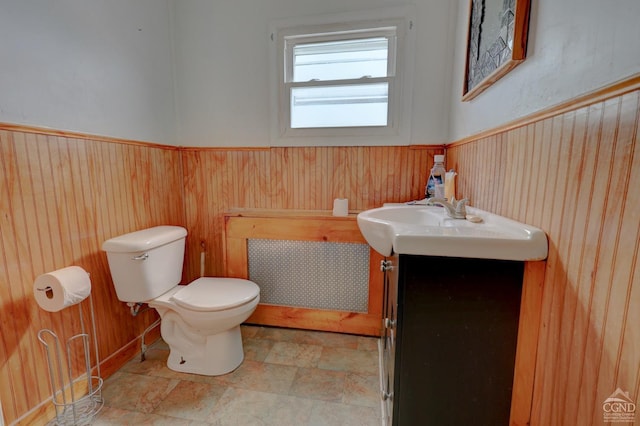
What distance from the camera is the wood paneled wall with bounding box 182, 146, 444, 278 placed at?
1.88 m

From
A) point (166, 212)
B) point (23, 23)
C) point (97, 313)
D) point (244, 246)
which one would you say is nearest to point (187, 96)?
point (166, 212)

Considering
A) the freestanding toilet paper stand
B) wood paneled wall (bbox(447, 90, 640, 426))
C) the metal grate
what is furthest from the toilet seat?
wood paneled wall (bbox(447, 90, 640, 426))

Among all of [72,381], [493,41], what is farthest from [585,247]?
[72,381]

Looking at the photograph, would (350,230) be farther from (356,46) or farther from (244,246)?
(356,46)

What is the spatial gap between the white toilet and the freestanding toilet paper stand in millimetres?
215

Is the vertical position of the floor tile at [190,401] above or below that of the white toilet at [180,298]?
below

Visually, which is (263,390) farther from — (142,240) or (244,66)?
(244,66)

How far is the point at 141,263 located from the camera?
57.7 inches

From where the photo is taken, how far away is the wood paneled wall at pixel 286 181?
1.88 m

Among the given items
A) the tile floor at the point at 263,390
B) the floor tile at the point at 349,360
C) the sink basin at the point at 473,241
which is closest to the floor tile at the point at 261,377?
the tile floor at the point at 263,390

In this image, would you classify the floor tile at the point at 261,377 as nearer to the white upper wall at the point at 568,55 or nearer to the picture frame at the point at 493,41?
the white upper wall at the point at 568,55

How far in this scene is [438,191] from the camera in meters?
1.59

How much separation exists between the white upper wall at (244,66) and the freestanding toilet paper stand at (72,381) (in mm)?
1267

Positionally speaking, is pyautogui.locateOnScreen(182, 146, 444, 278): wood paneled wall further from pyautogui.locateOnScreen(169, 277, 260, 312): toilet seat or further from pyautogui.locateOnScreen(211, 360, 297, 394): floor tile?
pyautogui.locateOnScreen(211, 360, 297, 394): floor tile
